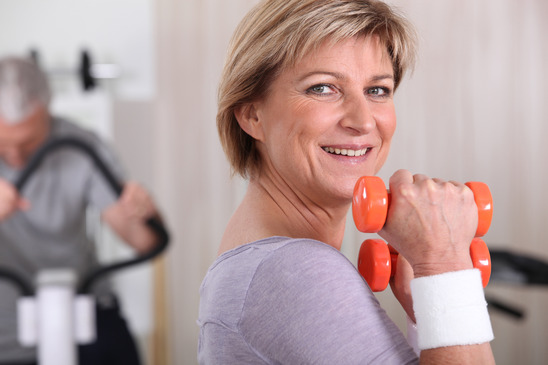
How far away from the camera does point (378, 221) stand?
0.58 meters

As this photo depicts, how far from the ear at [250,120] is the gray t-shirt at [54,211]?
5.23 feet

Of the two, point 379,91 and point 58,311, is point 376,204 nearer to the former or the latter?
point 379,91

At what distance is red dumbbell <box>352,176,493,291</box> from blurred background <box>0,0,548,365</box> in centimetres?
169

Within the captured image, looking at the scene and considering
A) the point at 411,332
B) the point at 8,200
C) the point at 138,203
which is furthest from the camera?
the point at 138,203

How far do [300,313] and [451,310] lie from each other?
0.14 metres

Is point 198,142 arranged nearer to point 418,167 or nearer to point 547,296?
point 418,167

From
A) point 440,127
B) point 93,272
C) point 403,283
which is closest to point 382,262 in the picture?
point 403,283

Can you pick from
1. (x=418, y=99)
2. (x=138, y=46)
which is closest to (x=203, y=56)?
(x=138, y=46)

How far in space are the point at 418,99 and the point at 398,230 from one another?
1917 millimetres

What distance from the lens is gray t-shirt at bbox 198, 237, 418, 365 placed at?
1.67 ft

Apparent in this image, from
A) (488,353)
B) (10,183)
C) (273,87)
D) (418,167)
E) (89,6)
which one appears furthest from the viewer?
(89,6)

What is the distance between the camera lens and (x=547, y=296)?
8.57 feet

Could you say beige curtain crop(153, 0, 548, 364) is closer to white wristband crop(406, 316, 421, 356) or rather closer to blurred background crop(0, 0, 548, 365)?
blurred background crop(0, 0, 548, 365)

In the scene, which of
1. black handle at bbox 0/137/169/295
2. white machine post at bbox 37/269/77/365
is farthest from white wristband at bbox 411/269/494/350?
white machine post at bbox 37/269/77/365
